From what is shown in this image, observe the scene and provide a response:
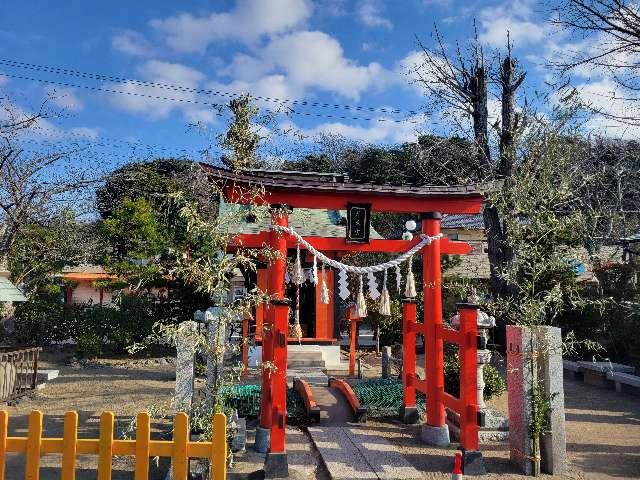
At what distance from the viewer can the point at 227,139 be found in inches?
219

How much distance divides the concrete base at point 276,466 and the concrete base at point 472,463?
93.7 inches

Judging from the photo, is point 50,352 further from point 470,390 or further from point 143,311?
point 470,390

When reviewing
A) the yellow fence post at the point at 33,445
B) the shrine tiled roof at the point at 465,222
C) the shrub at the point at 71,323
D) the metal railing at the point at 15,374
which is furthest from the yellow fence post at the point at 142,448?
the shrine tiled roof at the point at 465,222

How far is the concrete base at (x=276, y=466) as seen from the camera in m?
6.18

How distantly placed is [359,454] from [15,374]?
788 centimetres

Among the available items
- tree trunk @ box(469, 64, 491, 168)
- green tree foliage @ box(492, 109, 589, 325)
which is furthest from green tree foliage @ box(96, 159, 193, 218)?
green tree foliage @ box(492, 109, 589, 325)

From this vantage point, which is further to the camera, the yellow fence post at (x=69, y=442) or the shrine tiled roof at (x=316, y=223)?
the shrine tiled roof at (x=316, y=223)

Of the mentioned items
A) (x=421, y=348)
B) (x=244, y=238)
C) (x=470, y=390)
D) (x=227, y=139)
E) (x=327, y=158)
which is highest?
(x=327, y=158)

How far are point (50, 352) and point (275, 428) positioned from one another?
14.3m

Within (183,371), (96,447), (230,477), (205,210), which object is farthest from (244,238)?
(205,210)

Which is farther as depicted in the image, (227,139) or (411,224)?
(411,224)

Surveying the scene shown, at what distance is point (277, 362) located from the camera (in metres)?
6.85

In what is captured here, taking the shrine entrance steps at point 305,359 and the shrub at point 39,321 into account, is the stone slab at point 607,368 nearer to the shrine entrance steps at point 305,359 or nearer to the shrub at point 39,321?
the shrine entrance steps at point 305,359

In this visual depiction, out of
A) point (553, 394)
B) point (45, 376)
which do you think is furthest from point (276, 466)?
point (45, 376)
